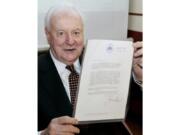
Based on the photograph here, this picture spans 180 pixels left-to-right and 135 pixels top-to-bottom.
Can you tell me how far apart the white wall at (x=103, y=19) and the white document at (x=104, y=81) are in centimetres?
3

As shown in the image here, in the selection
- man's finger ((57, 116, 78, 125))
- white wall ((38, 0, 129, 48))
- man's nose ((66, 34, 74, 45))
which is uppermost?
white wall ((38, 0, 129, 48))

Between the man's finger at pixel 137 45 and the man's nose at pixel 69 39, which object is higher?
the man's nose at pixel 69 39

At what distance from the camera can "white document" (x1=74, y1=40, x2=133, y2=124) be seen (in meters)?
1.13

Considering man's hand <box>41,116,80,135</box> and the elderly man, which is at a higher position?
the elderly man

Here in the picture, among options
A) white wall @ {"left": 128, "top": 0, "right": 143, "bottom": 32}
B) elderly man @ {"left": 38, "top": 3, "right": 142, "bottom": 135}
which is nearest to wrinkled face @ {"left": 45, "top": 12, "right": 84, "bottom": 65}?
elderly man @ {"left": 38, "top": 3, "right": 142, "bottom": 135}

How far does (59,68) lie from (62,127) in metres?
0.19

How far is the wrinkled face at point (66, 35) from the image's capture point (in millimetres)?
1110

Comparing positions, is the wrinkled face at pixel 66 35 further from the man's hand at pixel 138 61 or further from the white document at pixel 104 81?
the man's hand at pixel 138 61

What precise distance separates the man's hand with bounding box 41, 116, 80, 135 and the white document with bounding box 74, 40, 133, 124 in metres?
0.03

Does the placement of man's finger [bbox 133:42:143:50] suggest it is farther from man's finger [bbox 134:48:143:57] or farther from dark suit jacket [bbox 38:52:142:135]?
dark suit jacket [bbox 38:52:142:135]

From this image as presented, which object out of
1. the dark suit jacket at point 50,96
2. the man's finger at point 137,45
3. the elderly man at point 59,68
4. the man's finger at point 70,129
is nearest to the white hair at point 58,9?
the elderly man at point 59,68

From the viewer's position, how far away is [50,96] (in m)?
1.12
